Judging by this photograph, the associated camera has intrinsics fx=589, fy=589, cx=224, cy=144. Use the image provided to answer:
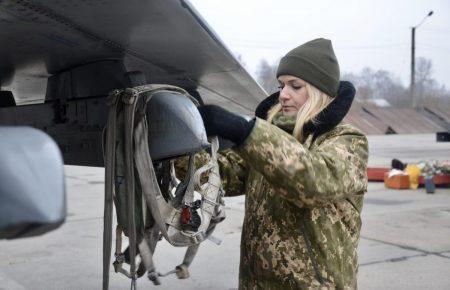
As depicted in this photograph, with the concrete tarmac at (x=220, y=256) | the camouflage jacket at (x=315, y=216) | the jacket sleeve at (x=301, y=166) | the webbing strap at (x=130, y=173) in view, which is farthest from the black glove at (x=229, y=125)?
the concrete tarmac at (x=220, y=256)

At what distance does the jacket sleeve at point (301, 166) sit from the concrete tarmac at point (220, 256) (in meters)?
2.64

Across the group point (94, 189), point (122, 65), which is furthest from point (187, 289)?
point (94, 189)

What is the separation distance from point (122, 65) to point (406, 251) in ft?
12.6


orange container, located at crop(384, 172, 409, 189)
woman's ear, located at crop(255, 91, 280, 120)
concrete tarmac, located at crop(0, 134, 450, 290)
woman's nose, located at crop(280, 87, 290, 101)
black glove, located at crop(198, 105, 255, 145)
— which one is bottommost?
orange container, located at crop(384, 172, 409, 189)

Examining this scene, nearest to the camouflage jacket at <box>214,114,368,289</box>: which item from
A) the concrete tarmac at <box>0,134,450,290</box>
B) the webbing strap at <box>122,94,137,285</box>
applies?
the webbing strap at <box>122,94,137,285</box>

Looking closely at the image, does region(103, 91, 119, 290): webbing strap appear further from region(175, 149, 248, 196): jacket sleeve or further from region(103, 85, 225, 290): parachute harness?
region(175, 149, 248, 196): jacket sleeve

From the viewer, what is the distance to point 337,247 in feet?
6.79

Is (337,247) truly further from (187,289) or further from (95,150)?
(187,289)

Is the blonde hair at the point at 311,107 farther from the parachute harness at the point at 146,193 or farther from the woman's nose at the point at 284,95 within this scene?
the parachute harness at the point at 146,193

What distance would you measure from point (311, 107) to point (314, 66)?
0.49 feet

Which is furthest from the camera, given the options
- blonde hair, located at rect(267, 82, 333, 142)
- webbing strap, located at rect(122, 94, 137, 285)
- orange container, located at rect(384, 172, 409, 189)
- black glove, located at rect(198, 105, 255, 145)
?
orange container, located at rect(384, 172, 409, 189)

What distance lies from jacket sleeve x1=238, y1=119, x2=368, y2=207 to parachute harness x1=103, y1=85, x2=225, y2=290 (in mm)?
275

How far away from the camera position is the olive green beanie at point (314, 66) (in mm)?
2100

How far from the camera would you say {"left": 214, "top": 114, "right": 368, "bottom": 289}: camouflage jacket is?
5.87ft
